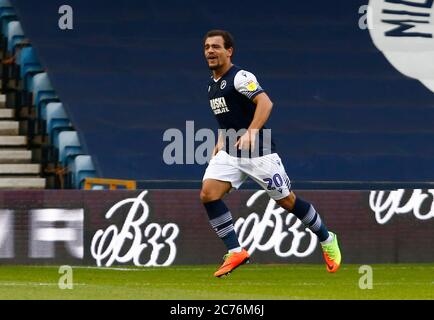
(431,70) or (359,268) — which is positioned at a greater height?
(431,70)

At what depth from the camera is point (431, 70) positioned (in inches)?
723

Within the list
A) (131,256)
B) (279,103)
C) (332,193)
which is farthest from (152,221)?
(279,103)

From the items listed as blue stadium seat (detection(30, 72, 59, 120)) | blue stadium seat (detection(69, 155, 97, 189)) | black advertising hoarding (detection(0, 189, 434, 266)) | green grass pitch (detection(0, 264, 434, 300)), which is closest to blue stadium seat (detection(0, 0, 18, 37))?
blue stadium seat (detection(30, 72, 59, 120))

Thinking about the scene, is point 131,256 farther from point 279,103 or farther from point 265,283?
point 279,103

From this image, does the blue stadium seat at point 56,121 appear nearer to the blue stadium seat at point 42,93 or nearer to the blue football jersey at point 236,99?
the blue stadium seat at point 42,93

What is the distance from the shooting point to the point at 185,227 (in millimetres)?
14008

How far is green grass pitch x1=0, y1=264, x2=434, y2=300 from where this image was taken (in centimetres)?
906

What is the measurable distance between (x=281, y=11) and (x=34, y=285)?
9327mm

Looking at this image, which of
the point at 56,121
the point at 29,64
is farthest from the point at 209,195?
the point at 29,64

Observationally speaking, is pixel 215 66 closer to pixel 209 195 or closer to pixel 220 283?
pixel 209 195

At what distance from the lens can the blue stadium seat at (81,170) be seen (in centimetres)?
1586

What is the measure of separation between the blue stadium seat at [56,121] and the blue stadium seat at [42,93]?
0.24 meters

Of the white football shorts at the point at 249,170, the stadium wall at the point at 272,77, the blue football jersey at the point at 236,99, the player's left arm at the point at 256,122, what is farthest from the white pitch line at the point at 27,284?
the stadium wall at the point at 272,77

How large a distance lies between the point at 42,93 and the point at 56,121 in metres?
0.60
